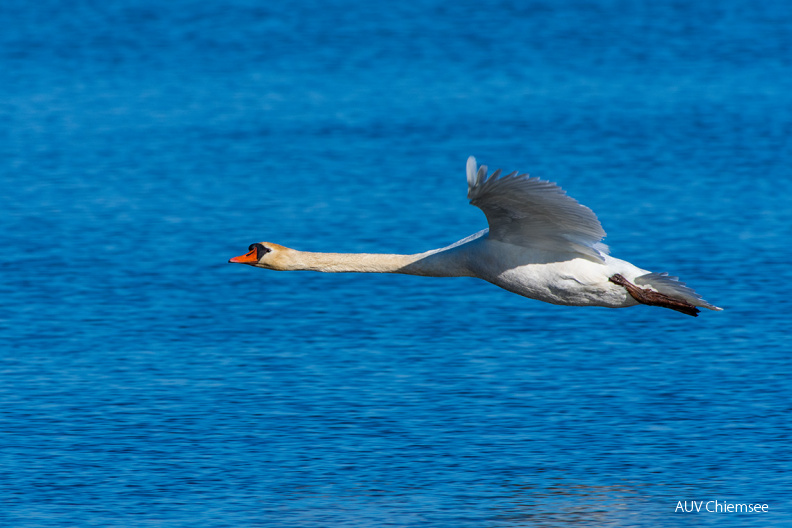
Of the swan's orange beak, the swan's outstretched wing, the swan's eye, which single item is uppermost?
the swan's outstretched wing

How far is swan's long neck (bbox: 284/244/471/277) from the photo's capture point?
1242 cm

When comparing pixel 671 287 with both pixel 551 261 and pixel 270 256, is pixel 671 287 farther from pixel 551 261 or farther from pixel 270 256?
pixel 270 256

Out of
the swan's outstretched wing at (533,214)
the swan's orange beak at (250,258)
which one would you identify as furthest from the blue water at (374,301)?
the swan's outstretched wing at (533,214)

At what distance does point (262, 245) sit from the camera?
1302cm

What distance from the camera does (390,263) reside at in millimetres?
12750

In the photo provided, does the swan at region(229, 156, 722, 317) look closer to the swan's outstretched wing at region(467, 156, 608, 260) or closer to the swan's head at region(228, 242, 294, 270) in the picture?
the swan's outstretched wing at region(467, 156, 608, 260)

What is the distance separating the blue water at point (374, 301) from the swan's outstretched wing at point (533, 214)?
90.9 inches

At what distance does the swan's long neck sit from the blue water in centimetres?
186

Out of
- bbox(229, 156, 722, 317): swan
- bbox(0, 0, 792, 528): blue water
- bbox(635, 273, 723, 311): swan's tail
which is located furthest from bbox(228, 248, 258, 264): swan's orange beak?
bbox(635, 273, 723, 311): swan's tail

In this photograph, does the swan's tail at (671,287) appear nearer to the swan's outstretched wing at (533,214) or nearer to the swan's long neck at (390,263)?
the swan's outstretched wing at (533,214)

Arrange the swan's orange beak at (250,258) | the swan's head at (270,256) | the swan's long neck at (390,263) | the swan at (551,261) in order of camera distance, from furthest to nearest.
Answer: the swan's head at (270,256), the swan's orange beak at (250,258), the swan's long neck at (390,263), the swan at (551,261)

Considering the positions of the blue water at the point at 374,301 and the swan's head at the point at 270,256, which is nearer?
the blue water at the point at 374,301

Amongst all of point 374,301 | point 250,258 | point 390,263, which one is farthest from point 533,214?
point 374,301

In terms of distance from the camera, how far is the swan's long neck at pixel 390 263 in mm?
12422
